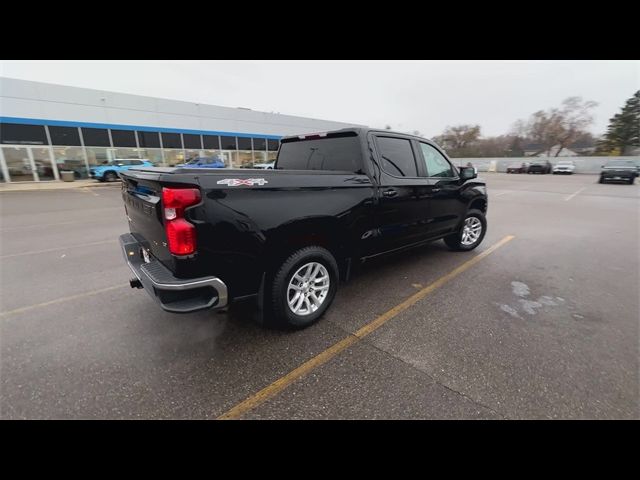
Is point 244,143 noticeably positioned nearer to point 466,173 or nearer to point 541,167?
point 466,173

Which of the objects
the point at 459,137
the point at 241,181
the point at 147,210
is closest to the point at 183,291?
the point at 147,210

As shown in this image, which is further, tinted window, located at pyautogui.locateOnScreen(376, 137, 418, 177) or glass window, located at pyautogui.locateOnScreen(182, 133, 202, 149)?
glass window, located at pyautogui.locateOnScreen(182, 133, 202, 149)

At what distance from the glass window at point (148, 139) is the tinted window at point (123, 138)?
0.47m

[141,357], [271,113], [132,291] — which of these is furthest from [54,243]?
[271,113]

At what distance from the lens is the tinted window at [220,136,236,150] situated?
92.4 feet

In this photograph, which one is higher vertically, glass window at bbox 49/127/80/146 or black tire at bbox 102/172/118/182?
glass window at bbox 49/127/80/146

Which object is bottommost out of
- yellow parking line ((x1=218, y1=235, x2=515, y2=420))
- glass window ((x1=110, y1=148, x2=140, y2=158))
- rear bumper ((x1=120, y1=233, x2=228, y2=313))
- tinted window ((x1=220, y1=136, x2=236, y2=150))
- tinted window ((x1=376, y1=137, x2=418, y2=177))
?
yellow parking line ((x1=218, y1=235, x2=515, y2=420))

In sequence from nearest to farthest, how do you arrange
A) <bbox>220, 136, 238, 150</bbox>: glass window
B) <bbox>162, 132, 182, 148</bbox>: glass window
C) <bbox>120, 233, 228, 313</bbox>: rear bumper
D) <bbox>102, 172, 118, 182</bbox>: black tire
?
<bbox>120, 233, 228, 313</bbox>: rear bumper < <bbox>102, 172, 118, 182</bbox>: black tire < <bbox>162, 132, 182, 148</bbox>: glass window < <bbox>220, 136, 238, 150</bbox>: glass window

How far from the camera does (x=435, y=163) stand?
182 inches

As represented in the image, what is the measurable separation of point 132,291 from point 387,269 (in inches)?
145

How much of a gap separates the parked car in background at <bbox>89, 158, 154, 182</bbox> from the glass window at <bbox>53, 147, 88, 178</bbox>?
3.39 ft

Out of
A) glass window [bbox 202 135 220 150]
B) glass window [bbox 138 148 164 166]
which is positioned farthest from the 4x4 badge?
glass window [bbox 202 135 220 150]

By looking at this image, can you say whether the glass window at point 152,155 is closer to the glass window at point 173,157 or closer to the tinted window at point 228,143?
the glass window at point 173,157

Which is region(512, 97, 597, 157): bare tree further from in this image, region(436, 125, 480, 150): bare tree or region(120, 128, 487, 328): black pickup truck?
region(120, 128, 487, 328): black pickup truck
